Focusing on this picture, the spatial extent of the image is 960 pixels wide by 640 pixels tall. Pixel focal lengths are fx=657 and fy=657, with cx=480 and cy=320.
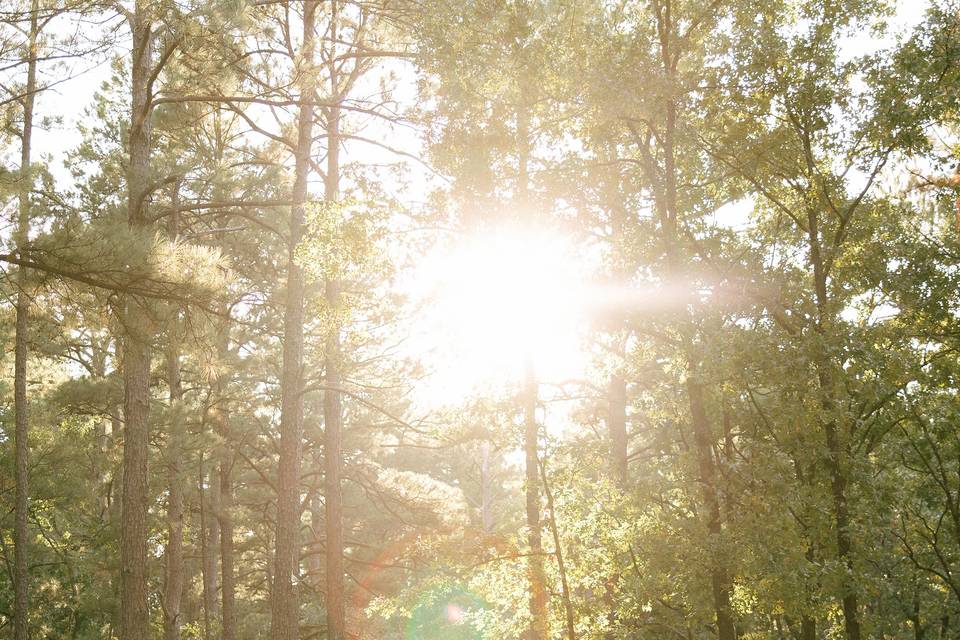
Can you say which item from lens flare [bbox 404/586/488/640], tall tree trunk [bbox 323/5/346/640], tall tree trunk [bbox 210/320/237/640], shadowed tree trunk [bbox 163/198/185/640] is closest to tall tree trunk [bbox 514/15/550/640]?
tall tree trunk [bbox 323/5/346/640]

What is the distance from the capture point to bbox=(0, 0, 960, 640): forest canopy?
660 centimetres

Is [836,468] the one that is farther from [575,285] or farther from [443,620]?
[443,620]

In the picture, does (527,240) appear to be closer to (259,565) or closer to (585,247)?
(585,247)

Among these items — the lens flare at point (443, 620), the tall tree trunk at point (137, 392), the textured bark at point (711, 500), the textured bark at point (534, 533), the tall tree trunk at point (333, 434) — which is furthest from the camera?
the lens flare at point (443, 620)

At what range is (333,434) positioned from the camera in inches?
464

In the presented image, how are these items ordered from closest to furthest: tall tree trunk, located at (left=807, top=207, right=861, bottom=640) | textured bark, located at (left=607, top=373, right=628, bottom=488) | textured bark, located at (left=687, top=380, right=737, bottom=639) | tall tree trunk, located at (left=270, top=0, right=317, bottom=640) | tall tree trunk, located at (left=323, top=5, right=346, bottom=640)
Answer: tall tree trunk, located at (left=807, top=207, right=861, bottom=640) < textured bark, located at (left=687, top=380, right=737, bottom=639) < tall tree trunk, located at (left=270, top=0, right=317, bottom=640) < tall tree trunk, located at (left=323, top=5, right=346, bottom=640) < textured bark, located at (left=607, top=373, right=628, bottom=488)

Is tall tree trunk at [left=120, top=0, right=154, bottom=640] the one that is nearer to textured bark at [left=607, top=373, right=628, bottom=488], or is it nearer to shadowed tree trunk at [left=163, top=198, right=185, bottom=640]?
shadowed tree trunk at [left=163, top=198, right=185, bottom=640]

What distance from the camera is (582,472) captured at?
27.1ft

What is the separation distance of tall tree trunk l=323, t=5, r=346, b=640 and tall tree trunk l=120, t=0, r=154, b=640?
2.85m

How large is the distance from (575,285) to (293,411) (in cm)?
472

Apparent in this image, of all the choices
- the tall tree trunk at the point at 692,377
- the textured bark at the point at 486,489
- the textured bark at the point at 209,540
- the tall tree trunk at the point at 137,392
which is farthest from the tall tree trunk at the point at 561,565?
the textured bark at the point at 486,489

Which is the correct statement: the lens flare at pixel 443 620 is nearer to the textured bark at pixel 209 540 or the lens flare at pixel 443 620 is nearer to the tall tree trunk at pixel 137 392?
the textured bark at pixel 209 540

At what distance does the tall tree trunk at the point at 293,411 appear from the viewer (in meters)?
8.87

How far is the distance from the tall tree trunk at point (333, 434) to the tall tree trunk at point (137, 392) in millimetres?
2848
